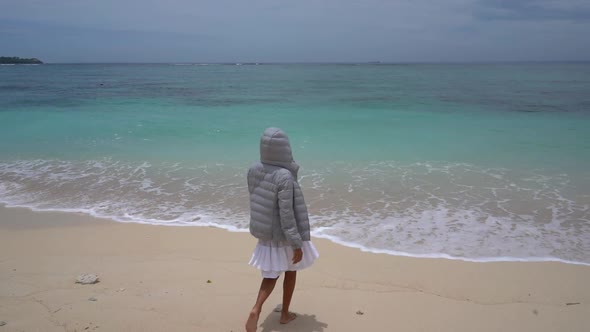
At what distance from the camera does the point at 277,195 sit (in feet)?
9.96

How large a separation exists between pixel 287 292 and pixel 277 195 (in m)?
0.93

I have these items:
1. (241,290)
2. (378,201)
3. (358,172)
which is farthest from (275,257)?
(358,172)

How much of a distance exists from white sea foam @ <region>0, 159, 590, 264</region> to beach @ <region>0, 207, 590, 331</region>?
514 millimetres

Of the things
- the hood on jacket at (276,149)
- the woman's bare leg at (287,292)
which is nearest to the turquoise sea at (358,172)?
the woman's bare leg at (287,292)

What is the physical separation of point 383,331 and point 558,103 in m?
23.0

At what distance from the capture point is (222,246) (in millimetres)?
5336

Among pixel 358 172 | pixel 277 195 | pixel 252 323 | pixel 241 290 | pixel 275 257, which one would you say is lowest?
pixel 241 290

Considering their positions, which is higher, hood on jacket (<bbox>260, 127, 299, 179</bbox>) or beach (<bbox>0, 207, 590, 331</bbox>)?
hood on jacket (<bbox>260, 127, 299, 179</bbox>)

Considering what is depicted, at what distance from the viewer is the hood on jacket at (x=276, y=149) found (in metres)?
3.01

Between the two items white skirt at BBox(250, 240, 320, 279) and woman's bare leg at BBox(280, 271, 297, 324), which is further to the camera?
woman's bare leg at BBox(280, 271, 297, 324)

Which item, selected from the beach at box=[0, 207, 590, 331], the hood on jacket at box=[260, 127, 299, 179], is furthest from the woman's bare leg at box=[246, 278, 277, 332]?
the hood on jacket at box=[260, 127, 299, 179]

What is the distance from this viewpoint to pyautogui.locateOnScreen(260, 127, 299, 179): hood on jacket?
3.01 meters

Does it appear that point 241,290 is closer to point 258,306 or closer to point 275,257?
point 258,306

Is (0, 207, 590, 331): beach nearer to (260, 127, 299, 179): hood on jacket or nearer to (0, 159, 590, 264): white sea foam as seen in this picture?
(0, 159, 590, 264): white sea foam
